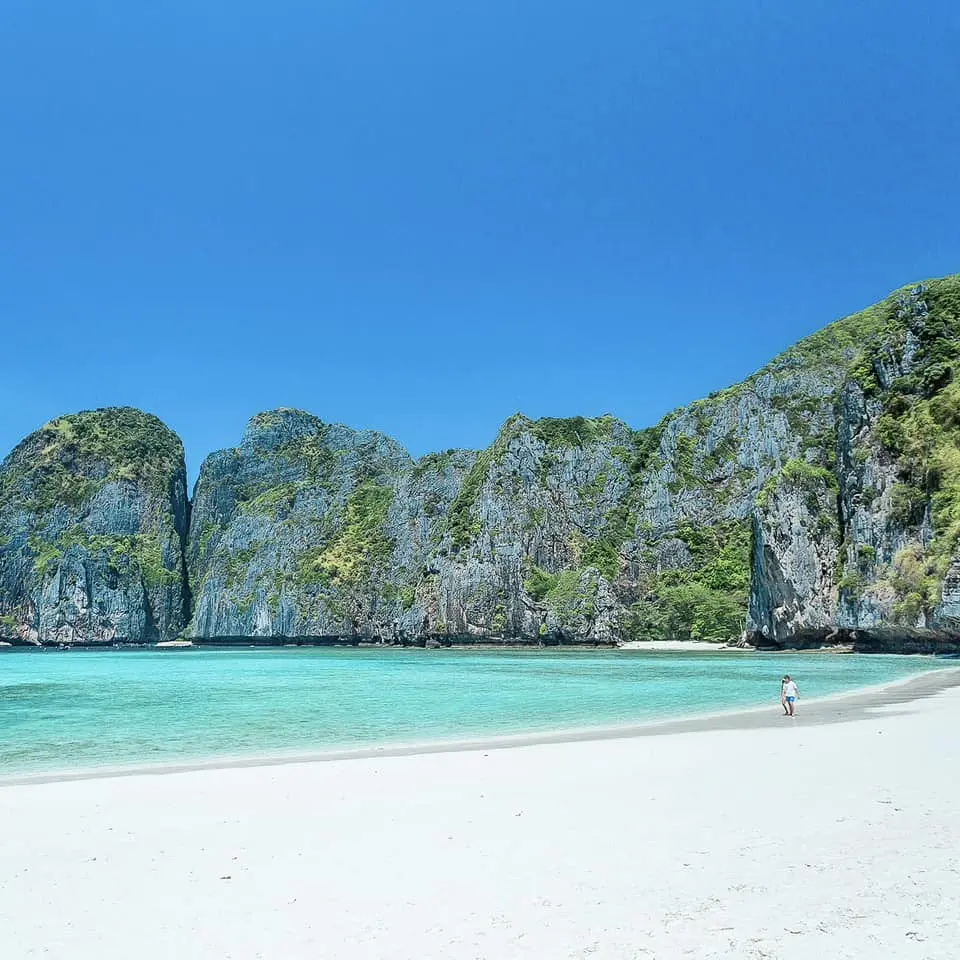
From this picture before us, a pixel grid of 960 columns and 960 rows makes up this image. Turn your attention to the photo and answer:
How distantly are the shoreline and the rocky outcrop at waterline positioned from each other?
37.0 meters

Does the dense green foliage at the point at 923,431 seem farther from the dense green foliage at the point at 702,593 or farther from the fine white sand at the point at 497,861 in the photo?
the fine white sand at the point at 497,861

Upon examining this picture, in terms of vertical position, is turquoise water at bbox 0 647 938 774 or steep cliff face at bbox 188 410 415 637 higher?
steep cliff face at bbox 188 410 415 637

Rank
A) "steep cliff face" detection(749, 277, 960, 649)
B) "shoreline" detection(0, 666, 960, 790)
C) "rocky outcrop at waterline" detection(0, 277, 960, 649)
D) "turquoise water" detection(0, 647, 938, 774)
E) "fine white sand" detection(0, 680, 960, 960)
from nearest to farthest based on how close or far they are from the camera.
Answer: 1. "fine white sand" detection(0, 680, 960, 960)
2. "shoreline" detection(0, 666, 960, 790)
3. "turquoise water" detection(0, 647, 938, 774)
4. "steep cliff face" detection(749, 277, 960, 649)
5. "rocky outcrop at waterline" detection(0, 277, 960, 649)

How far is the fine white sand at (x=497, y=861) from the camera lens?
5.77 metres

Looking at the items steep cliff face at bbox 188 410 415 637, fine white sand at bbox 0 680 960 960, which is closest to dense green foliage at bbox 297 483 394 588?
steep cliff face at bbox 188 410 415 637

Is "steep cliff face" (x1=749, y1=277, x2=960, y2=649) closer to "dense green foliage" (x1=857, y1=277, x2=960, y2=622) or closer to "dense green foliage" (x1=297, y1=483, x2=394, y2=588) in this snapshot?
"dense green foliage" (x1=857, y1=277, x2=960, y2=622)

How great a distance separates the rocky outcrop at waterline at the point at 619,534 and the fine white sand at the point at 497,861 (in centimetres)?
5366

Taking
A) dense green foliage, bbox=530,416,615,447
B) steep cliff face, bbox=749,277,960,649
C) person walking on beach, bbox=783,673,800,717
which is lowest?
person walking on beach, bbox=783,673,800,717

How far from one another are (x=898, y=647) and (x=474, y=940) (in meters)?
75.9

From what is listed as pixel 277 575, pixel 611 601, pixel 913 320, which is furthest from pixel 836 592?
pixel 277 575

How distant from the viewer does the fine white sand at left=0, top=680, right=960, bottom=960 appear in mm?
5766

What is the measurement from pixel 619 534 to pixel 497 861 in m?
131

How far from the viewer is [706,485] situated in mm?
129125

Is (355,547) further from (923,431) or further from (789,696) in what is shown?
(789,696)
